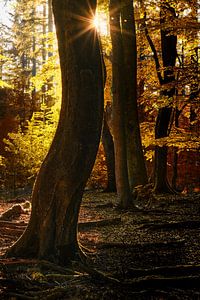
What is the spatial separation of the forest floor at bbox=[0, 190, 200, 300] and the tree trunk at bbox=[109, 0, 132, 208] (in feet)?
3.63

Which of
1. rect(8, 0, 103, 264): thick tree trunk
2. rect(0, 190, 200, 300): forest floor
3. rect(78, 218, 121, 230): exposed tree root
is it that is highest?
rect(8, 0, 103, 264): thick tree trunk

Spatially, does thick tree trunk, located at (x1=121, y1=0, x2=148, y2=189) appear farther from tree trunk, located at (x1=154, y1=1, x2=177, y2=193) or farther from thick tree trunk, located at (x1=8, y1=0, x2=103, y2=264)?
thick tree trunk, located at (x1=8, y1=0, x2=103, y2=264)

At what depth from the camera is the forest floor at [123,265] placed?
4465mm

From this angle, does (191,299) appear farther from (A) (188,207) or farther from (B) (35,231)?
(A) (188,207)

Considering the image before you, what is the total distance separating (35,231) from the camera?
5.69 metres

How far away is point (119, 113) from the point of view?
11.9 m

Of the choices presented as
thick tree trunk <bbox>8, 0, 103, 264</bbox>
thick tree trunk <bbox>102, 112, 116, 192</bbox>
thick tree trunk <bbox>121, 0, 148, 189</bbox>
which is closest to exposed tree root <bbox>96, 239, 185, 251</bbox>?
thick tree trunk <bbox>8, 0, 103, 264</bbox>

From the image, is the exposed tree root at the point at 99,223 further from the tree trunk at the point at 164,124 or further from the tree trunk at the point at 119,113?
the tree trunk at the point at 164,124

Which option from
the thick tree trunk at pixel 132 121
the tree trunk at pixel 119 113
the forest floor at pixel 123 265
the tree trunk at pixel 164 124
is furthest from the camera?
the tree trunk at pixel 164 124

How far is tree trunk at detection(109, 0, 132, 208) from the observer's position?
11.6 m

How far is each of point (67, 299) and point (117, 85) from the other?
8.81 m

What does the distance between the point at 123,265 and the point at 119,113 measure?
6.64 metres

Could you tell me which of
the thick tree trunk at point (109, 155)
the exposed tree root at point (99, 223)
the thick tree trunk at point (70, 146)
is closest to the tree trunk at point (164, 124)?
the thick tree trunk at point (109, 155)

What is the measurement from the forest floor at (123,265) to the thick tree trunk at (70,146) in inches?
15.1
